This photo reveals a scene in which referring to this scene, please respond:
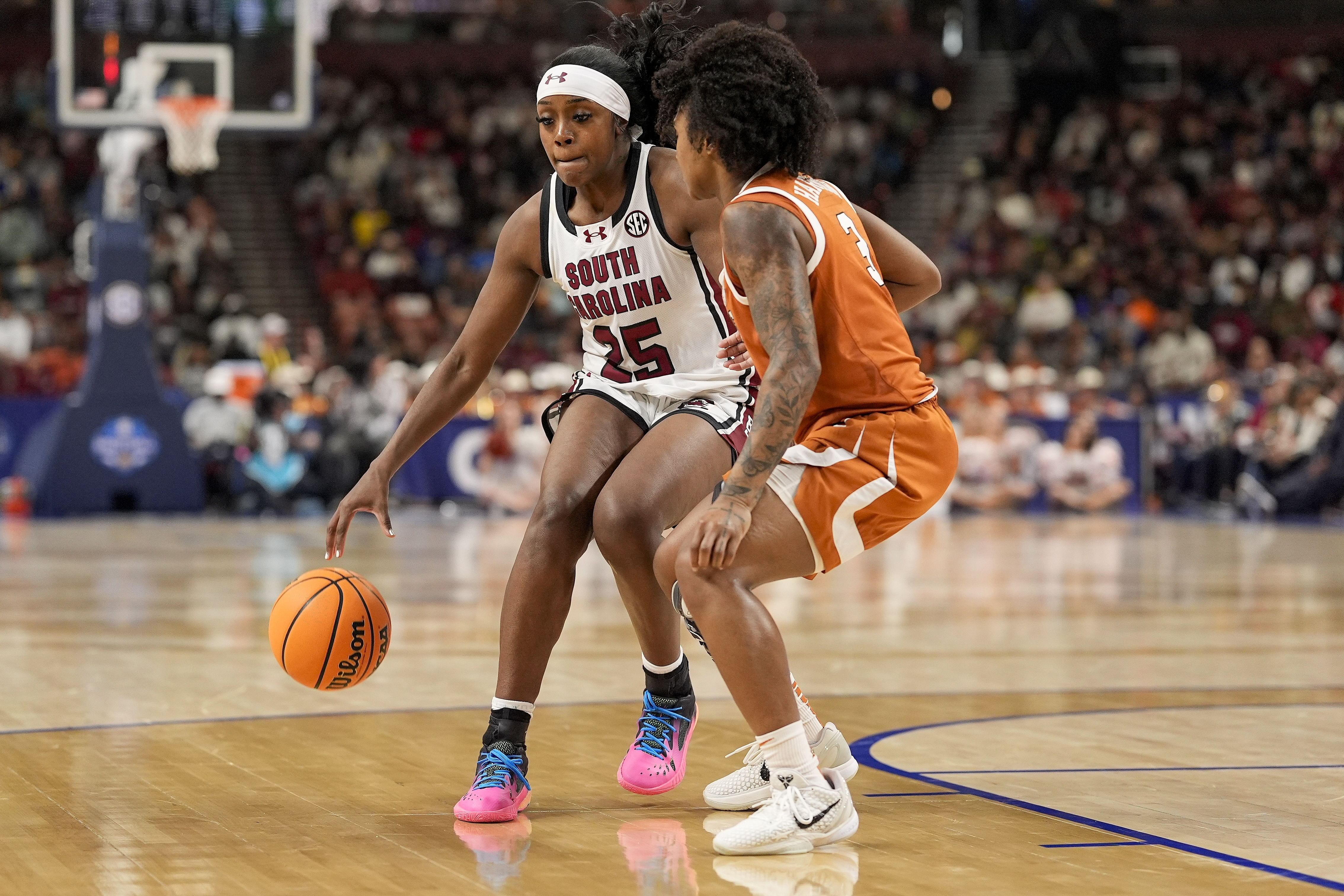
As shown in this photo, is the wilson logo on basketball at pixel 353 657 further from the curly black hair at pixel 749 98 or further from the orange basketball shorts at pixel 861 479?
the curly black hair at pixel 749 98

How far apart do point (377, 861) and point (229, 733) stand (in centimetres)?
202

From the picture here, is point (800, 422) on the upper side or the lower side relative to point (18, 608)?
upper

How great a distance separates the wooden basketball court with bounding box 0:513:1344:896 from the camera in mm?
4020

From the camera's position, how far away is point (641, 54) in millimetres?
5145

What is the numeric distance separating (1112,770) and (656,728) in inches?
56.6

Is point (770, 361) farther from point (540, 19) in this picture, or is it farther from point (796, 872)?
point (540, 19)

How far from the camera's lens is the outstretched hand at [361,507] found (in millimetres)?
4898

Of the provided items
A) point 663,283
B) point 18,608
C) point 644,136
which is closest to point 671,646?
point 663,283

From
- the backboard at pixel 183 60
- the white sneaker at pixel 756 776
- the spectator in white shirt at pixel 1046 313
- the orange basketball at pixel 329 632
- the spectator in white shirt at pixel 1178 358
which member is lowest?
the spectator in white shirt at pixel 1178 358

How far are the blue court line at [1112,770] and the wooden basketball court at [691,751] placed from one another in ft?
0.05

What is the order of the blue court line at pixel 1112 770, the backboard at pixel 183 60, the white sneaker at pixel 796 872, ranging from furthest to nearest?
the backboard at pixel 183 60
the blue court line at pixel 1112 770
the white sneaker at pixel 796 872

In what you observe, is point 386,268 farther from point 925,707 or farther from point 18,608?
point 925,707

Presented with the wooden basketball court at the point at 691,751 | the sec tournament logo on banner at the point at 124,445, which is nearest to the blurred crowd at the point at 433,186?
the sec tournament logo on banner at the point at 124,445

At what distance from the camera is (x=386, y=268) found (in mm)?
24578
